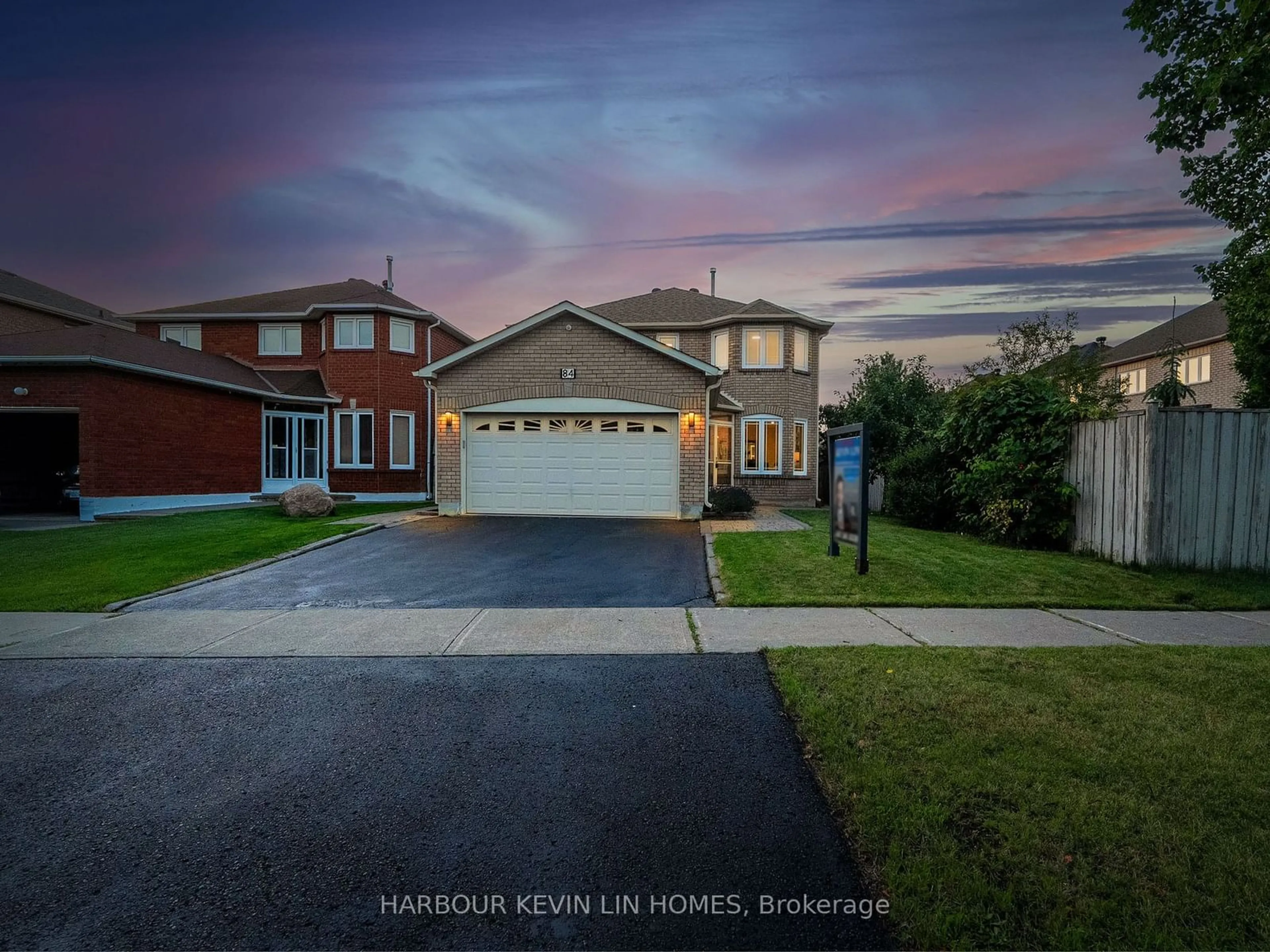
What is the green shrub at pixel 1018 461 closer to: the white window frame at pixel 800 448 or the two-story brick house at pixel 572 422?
the two-story brick house at pixel 572 422

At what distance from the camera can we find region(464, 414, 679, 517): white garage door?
52.9ft

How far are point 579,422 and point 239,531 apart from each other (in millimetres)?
8175

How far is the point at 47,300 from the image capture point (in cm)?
2581

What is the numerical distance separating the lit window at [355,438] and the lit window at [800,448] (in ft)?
50.4

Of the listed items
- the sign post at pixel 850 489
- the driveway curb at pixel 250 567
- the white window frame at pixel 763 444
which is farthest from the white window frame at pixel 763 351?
the driveway curb at pixel 250 567

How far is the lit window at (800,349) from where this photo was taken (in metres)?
22.2

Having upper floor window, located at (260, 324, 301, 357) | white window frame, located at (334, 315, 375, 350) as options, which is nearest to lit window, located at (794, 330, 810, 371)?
white window frame, located at (334, 315, 375, 350)

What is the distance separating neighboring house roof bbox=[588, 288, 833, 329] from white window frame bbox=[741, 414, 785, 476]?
360 cm

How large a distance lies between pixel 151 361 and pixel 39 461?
9.71m

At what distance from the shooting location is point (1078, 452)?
9875mm

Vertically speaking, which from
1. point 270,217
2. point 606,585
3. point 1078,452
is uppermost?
point 270,217

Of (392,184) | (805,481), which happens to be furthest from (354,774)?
(392,184)

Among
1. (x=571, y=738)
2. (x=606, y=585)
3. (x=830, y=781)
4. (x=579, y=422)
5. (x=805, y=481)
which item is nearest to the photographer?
(x=830, y=781)

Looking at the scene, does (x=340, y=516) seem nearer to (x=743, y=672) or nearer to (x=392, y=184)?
(x=392, y=184)
